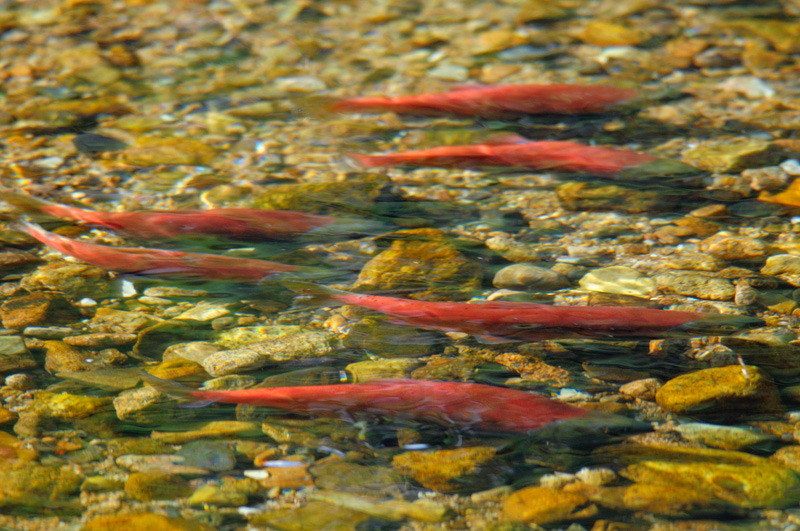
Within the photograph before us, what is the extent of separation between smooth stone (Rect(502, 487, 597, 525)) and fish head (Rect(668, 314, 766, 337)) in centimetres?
103

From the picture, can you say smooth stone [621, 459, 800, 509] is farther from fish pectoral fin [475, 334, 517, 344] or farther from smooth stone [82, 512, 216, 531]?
smooth stone [82, 512, 216, 531]

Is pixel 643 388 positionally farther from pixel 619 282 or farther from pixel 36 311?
pixel 36 311

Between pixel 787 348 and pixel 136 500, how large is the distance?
2.52m

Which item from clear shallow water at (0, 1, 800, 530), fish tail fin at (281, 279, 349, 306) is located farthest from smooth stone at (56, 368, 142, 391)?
fish tail fin at (281, 279, 349, 306)

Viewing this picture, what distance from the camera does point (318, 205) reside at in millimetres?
4355

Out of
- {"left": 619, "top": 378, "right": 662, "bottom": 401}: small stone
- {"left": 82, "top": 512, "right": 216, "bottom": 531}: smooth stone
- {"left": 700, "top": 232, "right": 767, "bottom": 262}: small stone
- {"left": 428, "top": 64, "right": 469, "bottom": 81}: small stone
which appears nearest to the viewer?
{"left": 82, "top": 512, "right": 216, "bottom": 531}: smooth stone

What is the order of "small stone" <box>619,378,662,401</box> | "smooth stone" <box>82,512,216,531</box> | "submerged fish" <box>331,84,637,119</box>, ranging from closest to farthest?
"smooth stone" <box>82,512,216,531</box>
"small stone" <box>619,378,662,401</box>
"submerged fish" <box>331,84,637,119</box>

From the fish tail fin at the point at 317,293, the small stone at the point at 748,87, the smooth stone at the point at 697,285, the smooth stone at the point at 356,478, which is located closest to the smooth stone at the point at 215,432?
the smooth stone at the point at 356,478

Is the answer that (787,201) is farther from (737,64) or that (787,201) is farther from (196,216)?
(196,216)

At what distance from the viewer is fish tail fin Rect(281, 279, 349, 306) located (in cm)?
348

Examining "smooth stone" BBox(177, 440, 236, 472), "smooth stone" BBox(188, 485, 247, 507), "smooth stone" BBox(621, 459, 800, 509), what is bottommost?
"smooth stone" BBox(621, 459, 800, 509)

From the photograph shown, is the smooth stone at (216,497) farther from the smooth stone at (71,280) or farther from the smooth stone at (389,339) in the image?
the smooth stone at (71,280)

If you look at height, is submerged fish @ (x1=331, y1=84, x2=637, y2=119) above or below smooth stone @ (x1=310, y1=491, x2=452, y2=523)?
above

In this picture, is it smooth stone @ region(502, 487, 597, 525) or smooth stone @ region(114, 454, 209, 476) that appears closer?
smooth stone @ region(502, 487, 597, 525)
